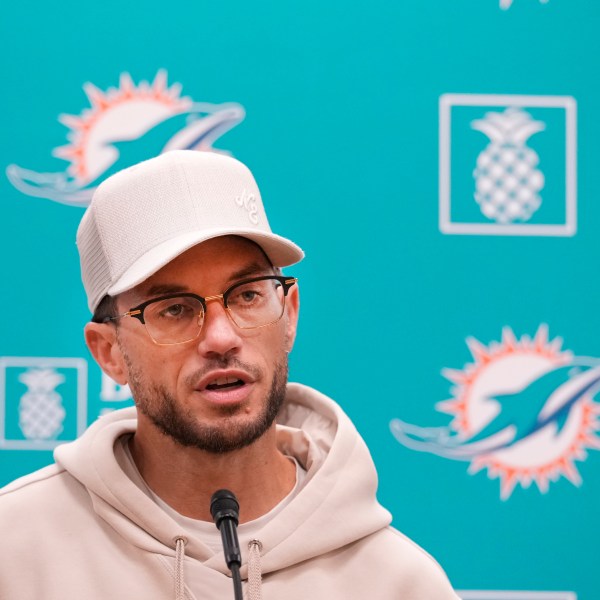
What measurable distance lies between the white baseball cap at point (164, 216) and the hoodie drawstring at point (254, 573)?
42cm

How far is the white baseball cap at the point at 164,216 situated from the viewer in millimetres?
1506

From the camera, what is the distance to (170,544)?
1.53 m

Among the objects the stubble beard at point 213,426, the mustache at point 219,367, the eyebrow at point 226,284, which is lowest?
the stubble beard at point 213,426

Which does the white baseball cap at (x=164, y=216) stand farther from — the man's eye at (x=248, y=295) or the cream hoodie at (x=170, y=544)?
the cream hoodie at (x=170, y=544)

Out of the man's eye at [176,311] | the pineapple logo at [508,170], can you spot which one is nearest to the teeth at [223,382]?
the man's eye at [176,311]

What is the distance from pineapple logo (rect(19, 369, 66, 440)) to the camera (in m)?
2.20

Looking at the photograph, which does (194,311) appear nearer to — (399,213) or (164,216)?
(164,216)

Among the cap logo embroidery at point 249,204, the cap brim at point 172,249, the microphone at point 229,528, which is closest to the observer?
the microphone at point 229,528

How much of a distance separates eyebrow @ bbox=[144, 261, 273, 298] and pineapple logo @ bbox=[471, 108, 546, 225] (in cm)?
88

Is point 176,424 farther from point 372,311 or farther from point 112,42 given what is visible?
point 112,42

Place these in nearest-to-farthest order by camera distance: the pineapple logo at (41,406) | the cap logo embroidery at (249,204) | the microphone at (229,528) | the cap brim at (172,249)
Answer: the microphone at (229,528) → the cap brim at (172,249) → the cap logo embroidery at (249,204) → the pineapple logo at (41,406)

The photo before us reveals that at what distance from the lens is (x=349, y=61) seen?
7.41 ft

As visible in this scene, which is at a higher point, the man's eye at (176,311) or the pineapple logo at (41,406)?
the man's eye at (176,311)

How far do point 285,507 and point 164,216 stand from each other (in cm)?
47
